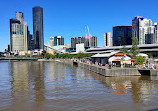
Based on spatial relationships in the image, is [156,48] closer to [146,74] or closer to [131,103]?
[146,74]

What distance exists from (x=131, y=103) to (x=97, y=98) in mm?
4440

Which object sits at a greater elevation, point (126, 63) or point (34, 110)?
point (126, 63)

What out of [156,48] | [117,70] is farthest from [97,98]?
[156,48]

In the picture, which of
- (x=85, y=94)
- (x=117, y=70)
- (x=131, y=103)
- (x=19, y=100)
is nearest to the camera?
(x=131, y=103)

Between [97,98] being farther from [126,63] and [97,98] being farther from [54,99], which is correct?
[126,63]

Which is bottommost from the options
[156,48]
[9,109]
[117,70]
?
[9,109]

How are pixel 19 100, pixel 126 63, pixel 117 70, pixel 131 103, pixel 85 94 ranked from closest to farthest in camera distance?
pixel 131 103, pixel 19 100, pixel 85 94, pixel 117 70, pixel 126 63

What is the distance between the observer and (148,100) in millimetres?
22672

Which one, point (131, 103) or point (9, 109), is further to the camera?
point (131, 103)

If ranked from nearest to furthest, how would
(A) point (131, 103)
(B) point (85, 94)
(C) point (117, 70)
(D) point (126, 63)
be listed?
(A) point (131, 103) < (B) point (85, 94) < (C) point (117, 70) < (D) point (126, 63)

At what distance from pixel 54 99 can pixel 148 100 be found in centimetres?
1198

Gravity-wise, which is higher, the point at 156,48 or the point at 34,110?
the point at 156,48

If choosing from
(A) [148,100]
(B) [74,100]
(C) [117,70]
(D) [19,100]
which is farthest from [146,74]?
(D) [19,100]

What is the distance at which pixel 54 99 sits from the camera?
77.0 ft
